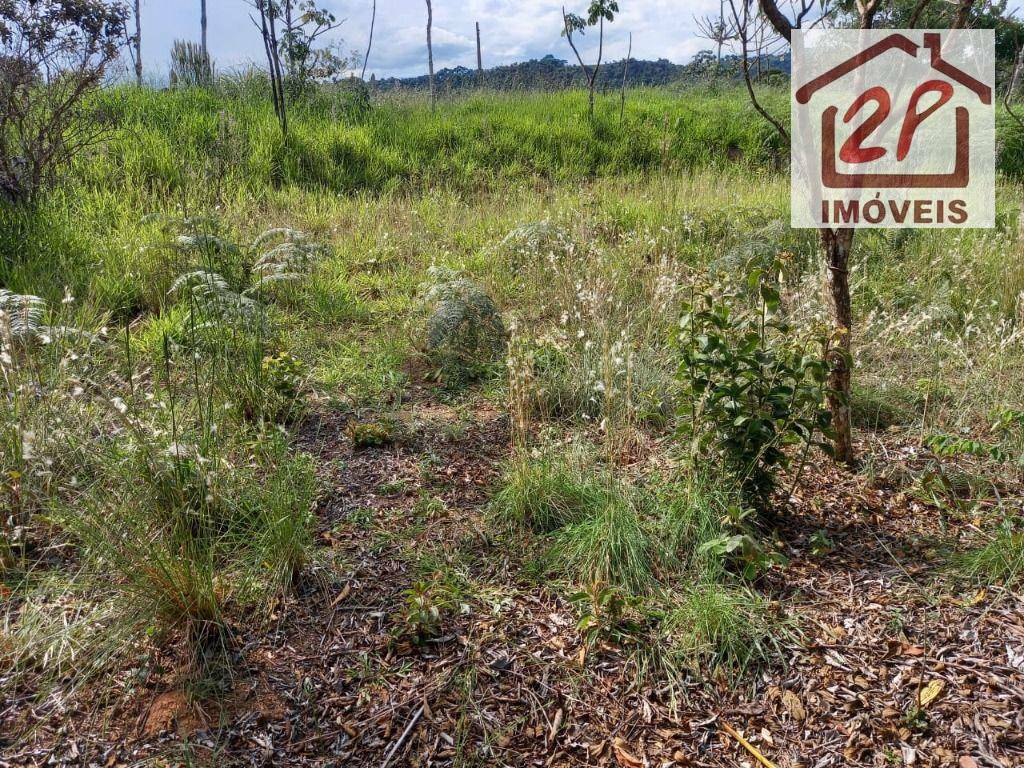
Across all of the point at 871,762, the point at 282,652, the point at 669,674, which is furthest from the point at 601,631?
the point at 282,652

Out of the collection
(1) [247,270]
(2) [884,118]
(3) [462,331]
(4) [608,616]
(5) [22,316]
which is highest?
(2) [884,118]

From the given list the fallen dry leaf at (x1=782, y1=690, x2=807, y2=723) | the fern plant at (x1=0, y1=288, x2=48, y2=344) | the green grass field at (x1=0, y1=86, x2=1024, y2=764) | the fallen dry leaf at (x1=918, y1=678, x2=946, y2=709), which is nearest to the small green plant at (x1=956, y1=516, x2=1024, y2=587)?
the green grass field at (x1=0, y1=86, x2=1024, y2=764)

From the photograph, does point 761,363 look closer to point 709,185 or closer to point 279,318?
point 279,318

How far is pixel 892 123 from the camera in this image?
2.78m

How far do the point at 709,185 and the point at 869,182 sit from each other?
15.6 feet

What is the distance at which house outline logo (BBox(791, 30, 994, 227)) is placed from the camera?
2.61m

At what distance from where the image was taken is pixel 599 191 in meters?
7.66

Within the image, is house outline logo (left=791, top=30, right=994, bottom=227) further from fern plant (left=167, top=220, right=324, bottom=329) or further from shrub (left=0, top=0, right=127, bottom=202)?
shrub (left=0, top=0, right=127, bottom=202)

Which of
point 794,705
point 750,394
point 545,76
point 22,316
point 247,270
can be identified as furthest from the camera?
point 545,76

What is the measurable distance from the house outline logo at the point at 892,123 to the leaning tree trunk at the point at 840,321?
111mm

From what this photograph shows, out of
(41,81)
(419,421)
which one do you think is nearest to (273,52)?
(41,81)

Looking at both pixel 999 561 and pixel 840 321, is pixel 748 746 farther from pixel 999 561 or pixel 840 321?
pixel 840 321

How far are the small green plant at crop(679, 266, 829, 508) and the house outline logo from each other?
1.85 ft

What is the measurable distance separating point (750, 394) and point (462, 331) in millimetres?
1903
